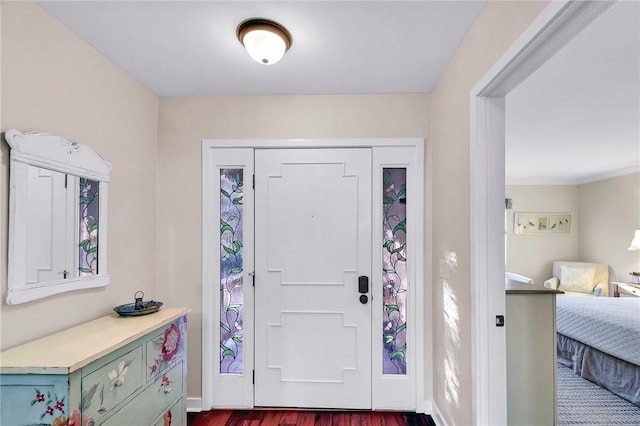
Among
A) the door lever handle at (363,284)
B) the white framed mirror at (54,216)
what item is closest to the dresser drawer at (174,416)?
the white framed mirror at (54,216)

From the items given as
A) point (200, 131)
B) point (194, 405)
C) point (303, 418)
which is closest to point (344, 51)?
point (200, 131)

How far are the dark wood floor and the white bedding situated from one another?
1876 millimetres

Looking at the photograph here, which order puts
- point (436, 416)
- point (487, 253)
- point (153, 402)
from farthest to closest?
point (436, 416) → point (153, 402) → point (487, 253)

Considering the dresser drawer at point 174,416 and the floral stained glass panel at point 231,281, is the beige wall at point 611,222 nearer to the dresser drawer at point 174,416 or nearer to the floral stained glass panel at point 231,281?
the floral stained glass panel at point 231,281

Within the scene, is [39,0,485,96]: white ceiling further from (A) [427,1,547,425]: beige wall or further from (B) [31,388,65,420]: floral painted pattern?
(B) [31,388,65,420]: floral painted pattern

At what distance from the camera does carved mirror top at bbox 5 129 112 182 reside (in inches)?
56.2

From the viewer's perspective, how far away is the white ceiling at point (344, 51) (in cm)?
157

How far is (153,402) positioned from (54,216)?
3.56ft

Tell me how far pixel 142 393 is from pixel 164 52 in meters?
1.89

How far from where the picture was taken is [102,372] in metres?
1.41

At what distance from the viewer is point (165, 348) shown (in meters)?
1.87

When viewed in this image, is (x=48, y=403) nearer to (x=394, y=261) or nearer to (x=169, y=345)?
(x=169, y=345)

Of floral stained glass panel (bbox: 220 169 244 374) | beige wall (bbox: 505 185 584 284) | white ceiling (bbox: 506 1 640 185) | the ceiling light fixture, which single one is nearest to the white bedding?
white ceiling (bbox: 506 1 640 185)

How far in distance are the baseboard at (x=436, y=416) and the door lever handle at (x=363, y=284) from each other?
3.06 feet
